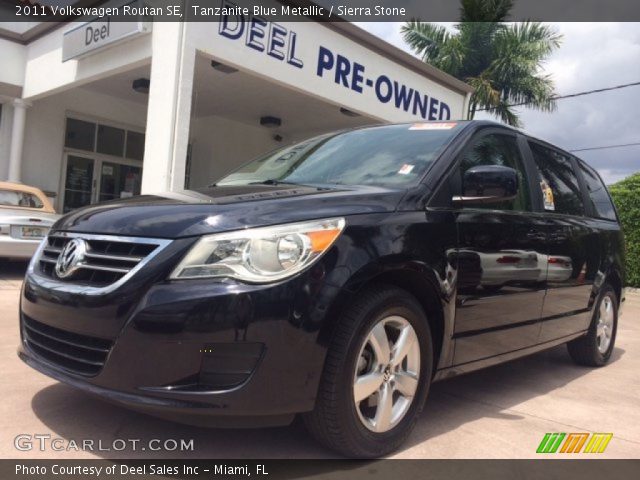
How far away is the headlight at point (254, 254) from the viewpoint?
87.7 inches

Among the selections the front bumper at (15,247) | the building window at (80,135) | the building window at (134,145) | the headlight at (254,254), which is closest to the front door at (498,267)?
the headlight at (254,254)

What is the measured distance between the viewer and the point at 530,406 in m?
3.69

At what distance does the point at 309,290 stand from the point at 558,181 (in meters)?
2.82

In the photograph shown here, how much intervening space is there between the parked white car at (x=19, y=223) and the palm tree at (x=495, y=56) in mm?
14698

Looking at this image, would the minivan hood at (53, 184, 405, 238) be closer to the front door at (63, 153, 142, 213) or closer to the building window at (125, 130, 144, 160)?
the front door at (63, 153, 142, 213)

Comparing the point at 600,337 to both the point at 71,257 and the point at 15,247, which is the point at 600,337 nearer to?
the point at 71,257

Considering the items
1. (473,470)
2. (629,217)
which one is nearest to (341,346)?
(473,470)

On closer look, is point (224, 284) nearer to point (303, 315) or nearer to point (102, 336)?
point (303, 315)

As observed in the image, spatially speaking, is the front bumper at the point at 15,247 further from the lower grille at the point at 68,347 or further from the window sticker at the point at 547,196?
the window sticker at the point at 547,196

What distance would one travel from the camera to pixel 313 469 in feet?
8.02

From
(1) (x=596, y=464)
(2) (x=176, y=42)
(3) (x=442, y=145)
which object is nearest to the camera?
(1) (x=596, y=464)

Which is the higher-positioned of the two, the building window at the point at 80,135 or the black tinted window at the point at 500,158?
the building window at the point at 80,135

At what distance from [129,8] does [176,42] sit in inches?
46.0

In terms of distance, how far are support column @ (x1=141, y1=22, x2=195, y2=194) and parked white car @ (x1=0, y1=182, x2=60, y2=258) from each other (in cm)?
164
